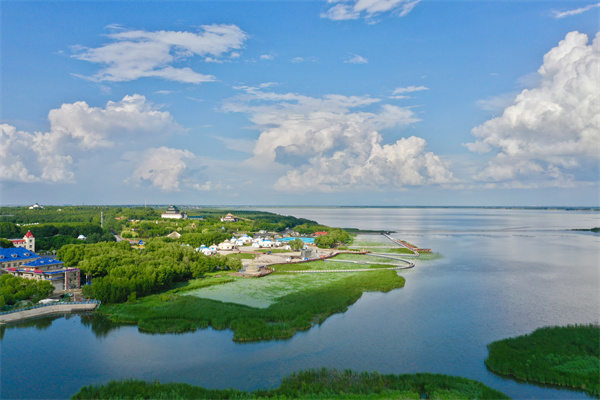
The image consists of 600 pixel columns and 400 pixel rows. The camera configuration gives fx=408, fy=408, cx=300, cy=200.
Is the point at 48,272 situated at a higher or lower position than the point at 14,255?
lower

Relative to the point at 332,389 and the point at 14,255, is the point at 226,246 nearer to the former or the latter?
the point at 14,255

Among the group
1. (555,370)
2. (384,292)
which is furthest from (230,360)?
(384,292)

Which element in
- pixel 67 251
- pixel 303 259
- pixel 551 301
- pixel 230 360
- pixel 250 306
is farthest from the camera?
pixel 303 259

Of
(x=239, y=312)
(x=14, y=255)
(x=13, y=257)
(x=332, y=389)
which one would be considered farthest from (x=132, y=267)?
(x=332, y=389)

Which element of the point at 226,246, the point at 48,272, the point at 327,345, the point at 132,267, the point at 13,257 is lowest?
the point at 327,345

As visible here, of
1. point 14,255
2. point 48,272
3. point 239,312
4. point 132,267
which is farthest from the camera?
point 14,255

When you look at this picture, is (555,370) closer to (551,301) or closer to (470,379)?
(470,379)
